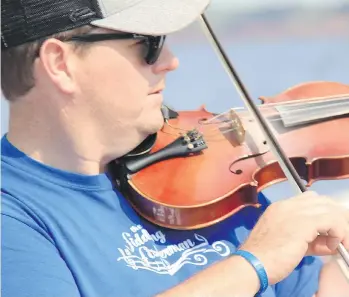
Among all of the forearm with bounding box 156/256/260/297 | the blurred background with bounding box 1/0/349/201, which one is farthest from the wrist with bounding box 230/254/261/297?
the blurred background with bounding box 1/0/349/201

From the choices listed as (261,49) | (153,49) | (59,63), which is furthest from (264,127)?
(261,49)

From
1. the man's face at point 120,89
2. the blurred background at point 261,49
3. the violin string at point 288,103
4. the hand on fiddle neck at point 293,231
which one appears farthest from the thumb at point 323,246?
the blurred background at point 261,49

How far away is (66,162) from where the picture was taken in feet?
2.95

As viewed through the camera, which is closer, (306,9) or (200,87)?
(200,87)

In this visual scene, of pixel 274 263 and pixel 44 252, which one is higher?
pixel 44 252

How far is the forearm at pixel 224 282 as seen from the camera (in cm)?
74

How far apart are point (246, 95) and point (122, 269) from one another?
351mm

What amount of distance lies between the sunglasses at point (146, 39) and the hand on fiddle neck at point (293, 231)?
0.88ft

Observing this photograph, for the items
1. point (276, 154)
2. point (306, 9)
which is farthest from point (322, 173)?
point (306, 9)

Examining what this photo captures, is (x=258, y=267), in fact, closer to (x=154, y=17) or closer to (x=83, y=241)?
(x=83, y=241)

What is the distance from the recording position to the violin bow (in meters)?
0.89

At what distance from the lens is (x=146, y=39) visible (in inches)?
35.2

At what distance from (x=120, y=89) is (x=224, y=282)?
30 centimetres

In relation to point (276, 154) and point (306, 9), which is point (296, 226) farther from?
point (306, 9)
